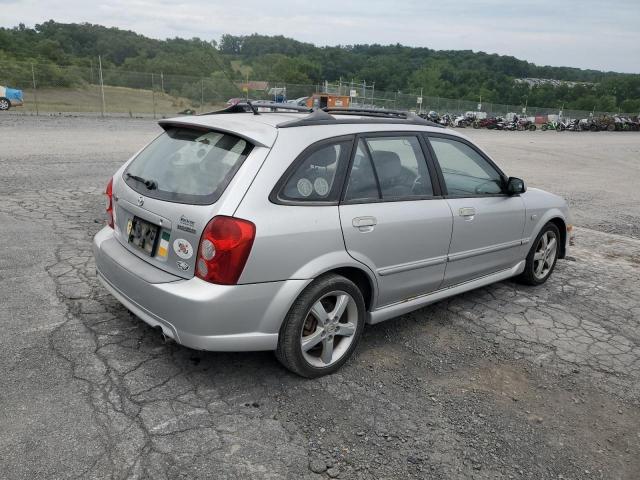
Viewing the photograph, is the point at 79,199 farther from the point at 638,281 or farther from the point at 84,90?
the point at 84,90

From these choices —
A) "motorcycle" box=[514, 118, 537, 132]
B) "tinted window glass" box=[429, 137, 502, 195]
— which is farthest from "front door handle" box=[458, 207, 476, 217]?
"motorcycle" box=[514, 118, 537, 132]

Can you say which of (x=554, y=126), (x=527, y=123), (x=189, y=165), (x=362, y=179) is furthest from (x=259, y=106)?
(x=554, y=126)

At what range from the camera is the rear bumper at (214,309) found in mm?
2801

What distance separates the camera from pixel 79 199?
7359mm

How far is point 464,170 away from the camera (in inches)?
170

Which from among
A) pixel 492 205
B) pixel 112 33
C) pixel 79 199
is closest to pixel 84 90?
pixel 79 199

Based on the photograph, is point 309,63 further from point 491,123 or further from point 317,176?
point 317,176

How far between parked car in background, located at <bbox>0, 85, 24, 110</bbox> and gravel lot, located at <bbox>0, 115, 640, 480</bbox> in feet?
75.0

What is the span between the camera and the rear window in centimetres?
Result: 300

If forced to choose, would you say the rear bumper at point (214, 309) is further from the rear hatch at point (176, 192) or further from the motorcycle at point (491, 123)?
the motorcycle at point (491, 123)

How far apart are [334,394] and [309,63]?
7600 centimetres

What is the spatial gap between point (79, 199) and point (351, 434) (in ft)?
→ 19.7

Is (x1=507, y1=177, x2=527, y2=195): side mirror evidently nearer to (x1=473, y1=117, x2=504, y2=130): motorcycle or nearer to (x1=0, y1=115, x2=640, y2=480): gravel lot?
(x1=0, y1=115, x2=640, y2=480): gravel lot

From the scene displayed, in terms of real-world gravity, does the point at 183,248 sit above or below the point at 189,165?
below
